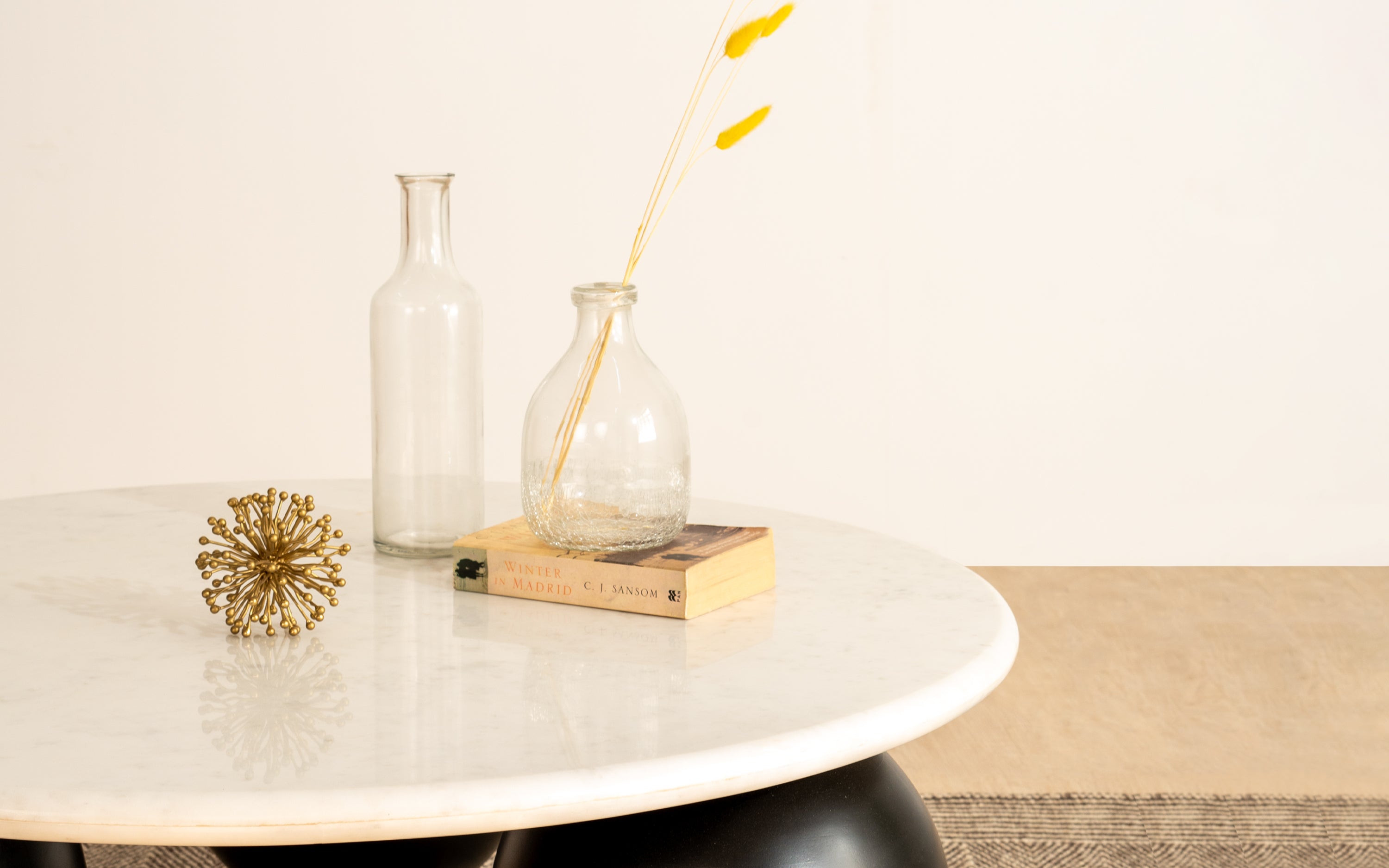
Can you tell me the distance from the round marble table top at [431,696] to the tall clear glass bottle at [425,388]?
1.6 inches

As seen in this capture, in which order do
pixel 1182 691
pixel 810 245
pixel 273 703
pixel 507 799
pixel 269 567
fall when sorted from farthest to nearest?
pixel 810 245 < pixel 1182 691 < pixel 269 567 < pixel 273 703 < pixel 507 799

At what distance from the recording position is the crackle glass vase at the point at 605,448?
995mm

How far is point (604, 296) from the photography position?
100cm

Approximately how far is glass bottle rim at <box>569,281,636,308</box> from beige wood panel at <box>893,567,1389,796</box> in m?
1.24

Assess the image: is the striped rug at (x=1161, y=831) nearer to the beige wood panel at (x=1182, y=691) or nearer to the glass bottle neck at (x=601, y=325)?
the beige wood panel at (x=1182, y=691)

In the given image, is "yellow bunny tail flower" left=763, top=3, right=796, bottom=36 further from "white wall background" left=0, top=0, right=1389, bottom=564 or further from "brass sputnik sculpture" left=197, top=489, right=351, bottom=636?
"white wall background" left=0, top=0, right=1389, bottom=564

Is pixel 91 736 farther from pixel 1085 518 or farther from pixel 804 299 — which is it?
pixel 1085 518

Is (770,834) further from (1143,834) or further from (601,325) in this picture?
(1143,834)

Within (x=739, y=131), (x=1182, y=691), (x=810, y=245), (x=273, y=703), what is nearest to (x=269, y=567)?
(x=273, y=703)

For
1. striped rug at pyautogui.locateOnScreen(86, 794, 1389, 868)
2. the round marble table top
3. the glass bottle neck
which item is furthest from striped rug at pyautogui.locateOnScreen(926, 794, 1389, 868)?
the glass bottle neck

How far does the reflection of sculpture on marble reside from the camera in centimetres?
69

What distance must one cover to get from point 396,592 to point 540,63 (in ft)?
7.65

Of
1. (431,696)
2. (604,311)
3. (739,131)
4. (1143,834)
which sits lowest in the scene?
(1143,834)

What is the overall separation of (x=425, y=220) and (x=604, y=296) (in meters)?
0.19
